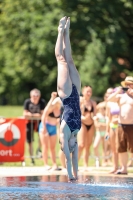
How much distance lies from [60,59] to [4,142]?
20.5 ft

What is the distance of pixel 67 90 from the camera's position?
10.1 metres

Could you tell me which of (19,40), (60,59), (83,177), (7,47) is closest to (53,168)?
(83,177)

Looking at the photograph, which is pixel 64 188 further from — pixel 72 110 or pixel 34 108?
pixel 34 108

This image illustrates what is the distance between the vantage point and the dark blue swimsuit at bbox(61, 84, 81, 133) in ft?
33.5

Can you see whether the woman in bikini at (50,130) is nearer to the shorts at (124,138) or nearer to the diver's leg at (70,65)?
the shorts at (124,138)

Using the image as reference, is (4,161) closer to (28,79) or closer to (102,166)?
(102,166)

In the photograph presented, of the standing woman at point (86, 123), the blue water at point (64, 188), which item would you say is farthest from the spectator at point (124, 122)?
the standing woman at point (86, 123)

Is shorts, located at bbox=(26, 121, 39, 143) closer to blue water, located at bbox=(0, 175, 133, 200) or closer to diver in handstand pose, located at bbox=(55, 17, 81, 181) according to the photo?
blue water, located at bbox=(0, 175, 133, 200)

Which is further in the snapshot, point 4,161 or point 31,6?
point 31,6

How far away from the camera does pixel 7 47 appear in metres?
45.3

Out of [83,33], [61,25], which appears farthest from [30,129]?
[83,33]

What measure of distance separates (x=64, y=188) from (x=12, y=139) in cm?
573

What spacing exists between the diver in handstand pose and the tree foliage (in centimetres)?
2473

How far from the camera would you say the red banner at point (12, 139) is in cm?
1612
